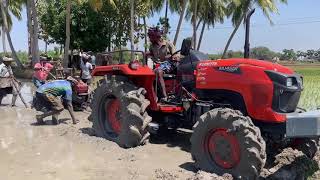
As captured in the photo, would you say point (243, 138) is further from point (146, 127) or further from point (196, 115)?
point (146, 127)

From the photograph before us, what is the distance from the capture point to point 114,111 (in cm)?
1064

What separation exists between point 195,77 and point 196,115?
67 centimetres

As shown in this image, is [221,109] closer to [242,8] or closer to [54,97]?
[54,97]

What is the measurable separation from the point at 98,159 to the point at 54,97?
170 inches

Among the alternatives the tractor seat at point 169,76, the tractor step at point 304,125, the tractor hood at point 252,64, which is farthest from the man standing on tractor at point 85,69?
the tractor step at point 304,125

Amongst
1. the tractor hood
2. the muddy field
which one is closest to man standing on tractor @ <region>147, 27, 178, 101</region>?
the muddy field

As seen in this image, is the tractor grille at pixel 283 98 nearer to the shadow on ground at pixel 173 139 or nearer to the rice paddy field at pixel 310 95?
the shadow on ground at pixel 173 139

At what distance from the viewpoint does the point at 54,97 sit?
41.1 feet

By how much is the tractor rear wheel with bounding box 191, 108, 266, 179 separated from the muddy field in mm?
247

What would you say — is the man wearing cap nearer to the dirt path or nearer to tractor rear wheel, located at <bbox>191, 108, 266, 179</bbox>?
the dirt path

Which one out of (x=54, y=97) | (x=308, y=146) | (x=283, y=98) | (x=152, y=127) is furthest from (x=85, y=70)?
(x=283, y=98)

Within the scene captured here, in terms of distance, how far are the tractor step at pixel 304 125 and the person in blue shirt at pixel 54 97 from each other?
22.8 ft

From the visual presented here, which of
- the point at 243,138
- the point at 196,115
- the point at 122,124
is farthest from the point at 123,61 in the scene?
the point at 243,138

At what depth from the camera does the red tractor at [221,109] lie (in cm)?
706
